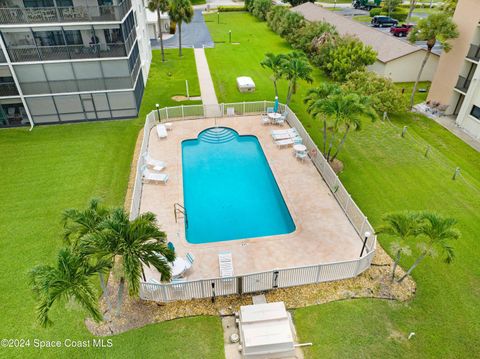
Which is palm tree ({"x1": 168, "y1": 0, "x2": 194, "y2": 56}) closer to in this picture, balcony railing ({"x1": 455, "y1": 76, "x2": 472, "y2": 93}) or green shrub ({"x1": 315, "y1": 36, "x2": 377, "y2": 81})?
green shrub ({"x1": 315, "y1": 36, "x2": 377, "y2": 81})

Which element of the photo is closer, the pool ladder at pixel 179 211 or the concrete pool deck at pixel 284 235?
the concrete pool deck at pixel 284 235

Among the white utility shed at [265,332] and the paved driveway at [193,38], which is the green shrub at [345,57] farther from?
the white utility shed at [265,332]

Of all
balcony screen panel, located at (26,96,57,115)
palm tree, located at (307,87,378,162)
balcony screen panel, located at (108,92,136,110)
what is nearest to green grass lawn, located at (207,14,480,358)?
palm tree, located at (307,87,378,162)

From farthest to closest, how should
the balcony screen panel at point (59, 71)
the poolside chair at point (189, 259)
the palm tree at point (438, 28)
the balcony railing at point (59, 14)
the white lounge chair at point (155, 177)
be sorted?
the palm tree at point (438, 28) → the balcony screen panel at point (59, 71) → the balcony railing at point (59, 14) → the white lounge chair at point (155, 177) → the poolside chair at point (189, 259)

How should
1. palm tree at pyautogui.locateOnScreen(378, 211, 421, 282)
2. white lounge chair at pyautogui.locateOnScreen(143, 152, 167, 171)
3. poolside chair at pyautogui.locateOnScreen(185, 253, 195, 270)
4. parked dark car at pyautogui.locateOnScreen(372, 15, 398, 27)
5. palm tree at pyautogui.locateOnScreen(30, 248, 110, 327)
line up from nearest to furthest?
palm tree at pyautogui.locateOnScreen(30, 248, 110, 327) < palm tree at pyautogui.locateOnScreen(378, 211, 421, 282) < poolside chair at pyautogui.locateOnScreen(185, 253, 195, 270) < white lounge chair at pyautogui.locateOnScreen(143, 152, 167, 171) < parked dark car at pyautogui.locateOnScreen(372, 15, 398, 27)

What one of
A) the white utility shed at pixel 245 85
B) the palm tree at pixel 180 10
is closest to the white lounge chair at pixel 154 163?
the white utility shed at pixel 245 85

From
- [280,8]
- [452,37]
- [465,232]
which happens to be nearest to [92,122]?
[465,232]
